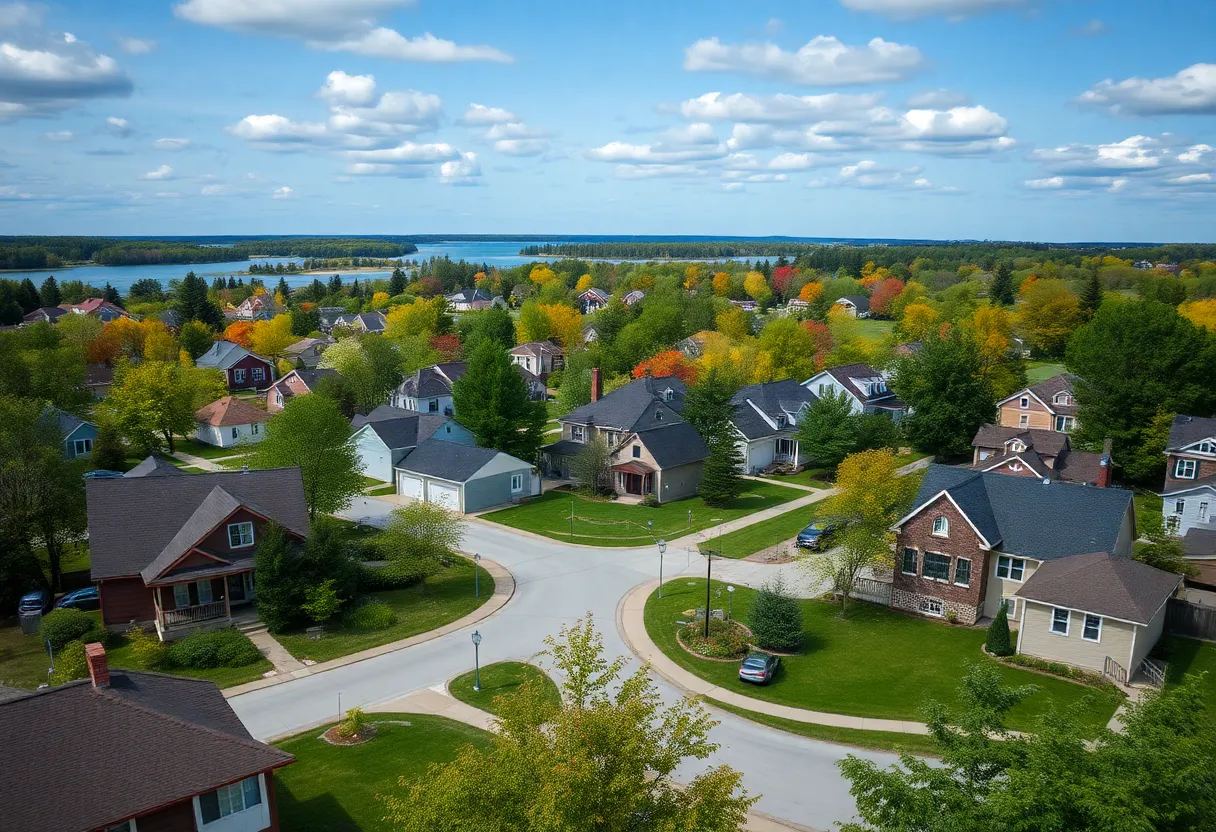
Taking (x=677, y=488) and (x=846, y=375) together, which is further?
(x=846, y=375)

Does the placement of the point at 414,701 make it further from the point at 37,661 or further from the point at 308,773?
the point at 37,661

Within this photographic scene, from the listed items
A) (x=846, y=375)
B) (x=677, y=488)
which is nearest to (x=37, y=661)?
(x=677, y=488)

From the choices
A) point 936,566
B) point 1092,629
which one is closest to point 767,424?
point 936,566

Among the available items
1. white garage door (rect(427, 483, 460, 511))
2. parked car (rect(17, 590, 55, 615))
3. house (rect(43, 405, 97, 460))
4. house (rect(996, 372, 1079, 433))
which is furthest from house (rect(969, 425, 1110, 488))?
house (rect(43, 405, 97, 460))

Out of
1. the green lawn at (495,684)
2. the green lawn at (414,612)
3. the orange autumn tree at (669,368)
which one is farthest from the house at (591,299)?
the green lawn at (495,684)

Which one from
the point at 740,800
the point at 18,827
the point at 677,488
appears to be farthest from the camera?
the point at 677,488

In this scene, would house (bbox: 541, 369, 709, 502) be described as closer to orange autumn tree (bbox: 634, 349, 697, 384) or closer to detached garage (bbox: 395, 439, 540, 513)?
detached garage (bbox: 395, 439, 540, 513)

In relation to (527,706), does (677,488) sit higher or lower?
lower
